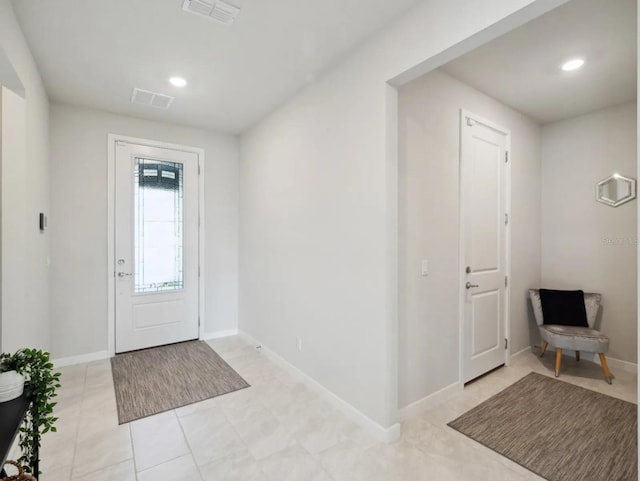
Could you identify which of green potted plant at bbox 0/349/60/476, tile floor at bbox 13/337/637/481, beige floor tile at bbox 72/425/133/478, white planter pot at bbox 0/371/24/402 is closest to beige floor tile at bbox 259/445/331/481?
tile floor at bbox 13/337/637/481

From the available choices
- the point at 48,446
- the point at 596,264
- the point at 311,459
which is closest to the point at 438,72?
the point at 596,264

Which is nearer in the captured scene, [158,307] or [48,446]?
[48,446]

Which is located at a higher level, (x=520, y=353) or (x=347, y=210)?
(x=347, y=210)

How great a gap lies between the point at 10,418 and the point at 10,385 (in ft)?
0.59

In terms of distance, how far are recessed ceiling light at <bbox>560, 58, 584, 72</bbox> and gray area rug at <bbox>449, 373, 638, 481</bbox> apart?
2699 millimetres

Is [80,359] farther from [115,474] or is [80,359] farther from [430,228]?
[430,228]

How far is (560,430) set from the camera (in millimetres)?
2291

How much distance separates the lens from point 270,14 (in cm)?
208

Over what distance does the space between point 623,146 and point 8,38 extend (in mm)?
5064

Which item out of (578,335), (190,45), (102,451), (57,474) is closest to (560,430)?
(578,335)

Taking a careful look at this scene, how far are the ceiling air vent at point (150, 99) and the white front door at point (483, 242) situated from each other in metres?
2.84

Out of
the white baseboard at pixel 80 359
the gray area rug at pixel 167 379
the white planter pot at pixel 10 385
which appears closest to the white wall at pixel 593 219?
the gray area rug at pixel 167 379

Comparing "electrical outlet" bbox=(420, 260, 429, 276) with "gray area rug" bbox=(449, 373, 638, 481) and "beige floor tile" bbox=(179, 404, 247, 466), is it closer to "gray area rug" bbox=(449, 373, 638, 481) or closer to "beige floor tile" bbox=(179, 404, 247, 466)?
"gray area rug" bbox=(449, 373, 638, 481)

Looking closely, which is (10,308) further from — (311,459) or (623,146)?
(623,146)
